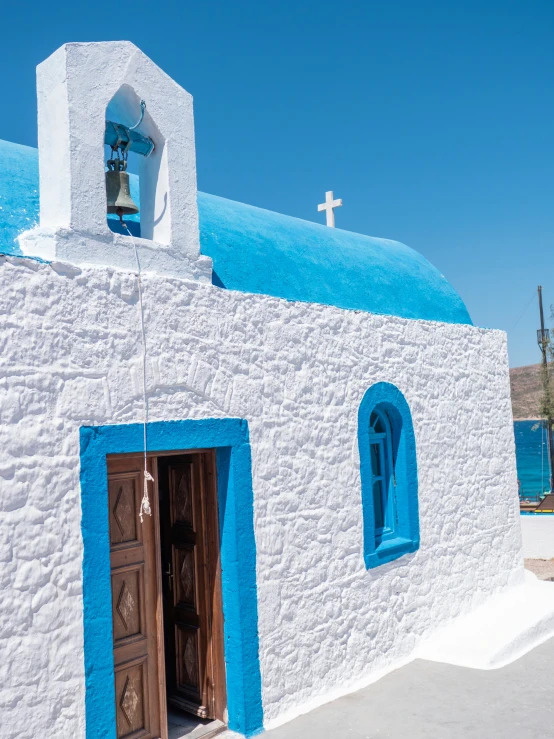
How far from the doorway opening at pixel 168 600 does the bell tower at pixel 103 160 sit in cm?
131

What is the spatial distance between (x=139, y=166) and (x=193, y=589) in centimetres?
300

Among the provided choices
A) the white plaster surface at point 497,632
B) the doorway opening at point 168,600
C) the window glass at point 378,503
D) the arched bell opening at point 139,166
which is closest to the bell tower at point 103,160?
the arched bell opening at point 139,166

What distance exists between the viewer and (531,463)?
82.6m

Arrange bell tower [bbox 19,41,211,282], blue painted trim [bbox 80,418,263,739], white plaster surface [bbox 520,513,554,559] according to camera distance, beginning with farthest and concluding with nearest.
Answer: white plaster surface [bbox 520,513,554,559]
bell tower [bbox 19,41,211,282]
blue painted trim [bbox 80,418,263,739]

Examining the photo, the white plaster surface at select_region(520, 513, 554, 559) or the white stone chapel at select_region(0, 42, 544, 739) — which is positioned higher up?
the white stone chapel at select_region(0, 42, 544, 739)

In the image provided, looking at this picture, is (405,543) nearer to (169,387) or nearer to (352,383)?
(352,383)

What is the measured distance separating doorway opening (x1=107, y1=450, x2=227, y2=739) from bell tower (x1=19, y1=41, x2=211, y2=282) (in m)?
1.31

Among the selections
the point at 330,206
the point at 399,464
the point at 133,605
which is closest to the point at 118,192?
the point at 133,605

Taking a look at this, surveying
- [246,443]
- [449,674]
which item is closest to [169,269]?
[246,443]

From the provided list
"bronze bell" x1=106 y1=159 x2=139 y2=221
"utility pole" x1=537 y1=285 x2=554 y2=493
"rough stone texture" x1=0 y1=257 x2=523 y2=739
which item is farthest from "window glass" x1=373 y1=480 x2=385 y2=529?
"utility pole" x1=537 y1=285 x2=554 y2=493

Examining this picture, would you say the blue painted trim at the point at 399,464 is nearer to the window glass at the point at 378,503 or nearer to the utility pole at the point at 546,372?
the window glass at the point at 378,503

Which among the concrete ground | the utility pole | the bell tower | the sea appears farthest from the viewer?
the sea

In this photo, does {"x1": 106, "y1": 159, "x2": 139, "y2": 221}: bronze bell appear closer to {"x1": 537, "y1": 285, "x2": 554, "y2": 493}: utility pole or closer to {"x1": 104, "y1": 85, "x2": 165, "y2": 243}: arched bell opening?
{"x1": 104, "y1": 85, "x2": 165, "y2": 243}: arched bell opening

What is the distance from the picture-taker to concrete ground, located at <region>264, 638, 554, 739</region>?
4.84 metres
